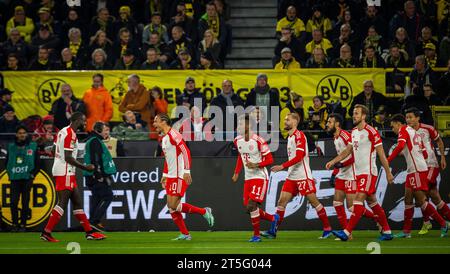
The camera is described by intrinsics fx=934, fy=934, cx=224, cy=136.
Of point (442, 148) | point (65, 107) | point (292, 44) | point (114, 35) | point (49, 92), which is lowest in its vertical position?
point (442, 148)

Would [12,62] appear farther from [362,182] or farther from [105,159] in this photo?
[362,182]

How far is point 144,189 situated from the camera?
64.5 ft

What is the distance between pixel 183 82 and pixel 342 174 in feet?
19.9

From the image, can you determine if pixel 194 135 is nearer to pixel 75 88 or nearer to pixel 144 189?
pixel 144 189

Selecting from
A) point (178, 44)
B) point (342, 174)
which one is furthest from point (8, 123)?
point (342, 174)

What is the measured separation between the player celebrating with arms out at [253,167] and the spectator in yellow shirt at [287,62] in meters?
5.37

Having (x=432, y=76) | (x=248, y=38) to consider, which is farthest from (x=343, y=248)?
(x=248, y=38)

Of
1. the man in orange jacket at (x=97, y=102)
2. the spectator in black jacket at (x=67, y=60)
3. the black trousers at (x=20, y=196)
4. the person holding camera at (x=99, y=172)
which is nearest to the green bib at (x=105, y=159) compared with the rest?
the person holding camera at (x=99, y=172)

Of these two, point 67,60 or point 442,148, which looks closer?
point 442,148

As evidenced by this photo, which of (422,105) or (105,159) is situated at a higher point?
(422,105)

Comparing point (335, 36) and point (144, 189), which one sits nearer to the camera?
point (144, 189)

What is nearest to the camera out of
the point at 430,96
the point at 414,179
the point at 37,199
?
the point at 414,179

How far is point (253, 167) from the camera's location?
16.7 metres

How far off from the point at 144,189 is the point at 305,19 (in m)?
7.10
